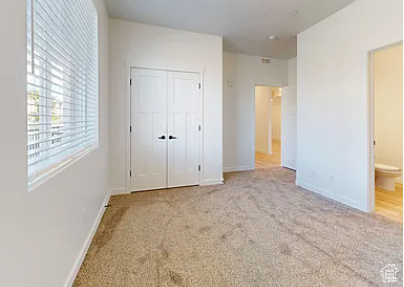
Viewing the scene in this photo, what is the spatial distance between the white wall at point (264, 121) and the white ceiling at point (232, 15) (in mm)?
3566

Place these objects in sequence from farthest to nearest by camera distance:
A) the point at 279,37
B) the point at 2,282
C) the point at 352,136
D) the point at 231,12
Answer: the point at 279,37 < the point at 231,12 < the point at 352,136 < the point at 2,282

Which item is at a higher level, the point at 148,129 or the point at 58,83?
the point at 58,83

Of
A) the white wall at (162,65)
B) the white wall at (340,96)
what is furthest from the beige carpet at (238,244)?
the white wall at (162,65)

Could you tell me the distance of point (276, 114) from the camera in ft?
39.5

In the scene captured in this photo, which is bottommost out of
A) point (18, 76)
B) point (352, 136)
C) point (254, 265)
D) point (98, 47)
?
point (254, 265)

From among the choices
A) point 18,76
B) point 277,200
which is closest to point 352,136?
point 277,200

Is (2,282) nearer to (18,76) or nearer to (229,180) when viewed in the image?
(18,76)

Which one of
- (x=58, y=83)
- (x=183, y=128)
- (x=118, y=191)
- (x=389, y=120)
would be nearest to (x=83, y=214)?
(x=58, y=83)

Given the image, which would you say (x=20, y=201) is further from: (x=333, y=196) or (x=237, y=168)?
(x=237, y=168)

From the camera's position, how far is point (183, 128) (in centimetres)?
407

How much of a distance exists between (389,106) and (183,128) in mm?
3835

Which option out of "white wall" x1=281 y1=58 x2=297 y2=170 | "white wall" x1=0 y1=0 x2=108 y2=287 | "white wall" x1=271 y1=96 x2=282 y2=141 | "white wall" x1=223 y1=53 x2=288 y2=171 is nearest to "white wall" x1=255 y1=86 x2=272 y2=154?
"white wall" x1=281 y1=58 x2=297 y2=170

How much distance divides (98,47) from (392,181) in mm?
4852

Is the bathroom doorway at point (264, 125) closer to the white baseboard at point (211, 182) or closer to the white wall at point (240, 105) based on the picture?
the white wall at point (240, 105)
